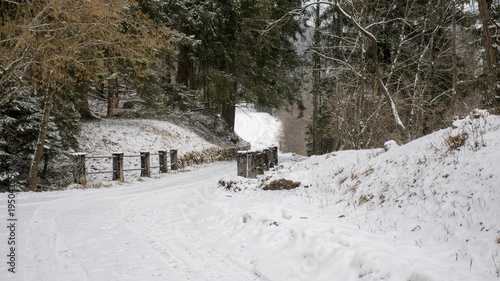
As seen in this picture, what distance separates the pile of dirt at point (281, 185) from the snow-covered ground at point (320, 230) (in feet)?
2.22

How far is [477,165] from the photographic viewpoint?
385cm

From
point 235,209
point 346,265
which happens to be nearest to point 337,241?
point 346,265

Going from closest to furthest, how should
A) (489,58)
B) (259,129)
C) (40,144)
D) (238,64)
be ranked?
(489,58)
(40,144)
(238,64)
(259,129)

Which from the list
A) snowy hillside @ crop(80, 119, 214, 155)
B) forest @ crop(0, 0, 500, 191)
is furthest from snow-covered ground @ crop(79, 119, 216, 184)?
forest @ crop(0, 0, 500, 191)

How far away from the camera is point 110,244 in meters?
4.05

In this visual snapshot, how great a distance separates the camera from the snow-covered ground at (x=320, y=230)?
307 cm

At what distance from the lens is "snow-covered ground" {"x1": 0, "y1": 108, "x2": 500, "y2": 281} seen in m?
3.07

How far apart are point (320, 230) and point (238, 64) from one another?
60.2 ft

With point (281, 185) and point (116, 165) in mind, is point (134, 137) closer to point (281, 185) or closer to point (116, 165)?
point (116, 165)

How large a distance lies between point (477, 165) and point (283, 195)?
3.70m

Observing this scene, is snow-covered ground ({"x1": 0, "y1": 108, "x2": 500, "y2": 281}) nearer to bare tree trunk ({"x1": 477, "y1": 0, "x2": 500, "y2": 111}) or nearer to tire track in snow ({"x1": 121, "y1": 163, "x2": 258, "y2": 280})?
tire track in snow ({"x1": 121, "y1": 163, "x2": 258, "y2": 280})

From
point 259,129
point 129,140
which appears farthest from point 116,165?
point 259,129

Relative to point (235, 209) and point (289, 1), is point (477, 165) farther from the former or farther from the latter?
point (289, 1)

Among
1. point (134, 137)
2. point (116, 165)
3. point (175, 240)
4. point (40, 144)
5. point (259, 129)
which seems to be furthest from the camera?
point (259, 129)
